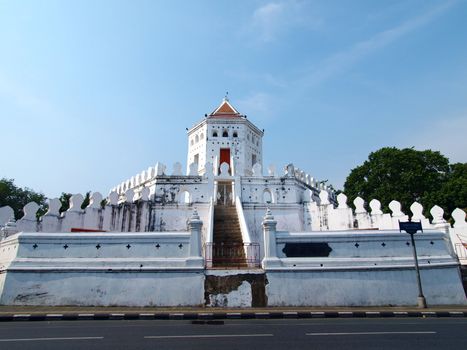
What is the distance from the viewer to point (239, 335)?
24.3 feet

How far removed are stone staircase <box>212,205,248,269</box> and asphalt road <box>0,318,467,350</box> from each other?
14.3 ft

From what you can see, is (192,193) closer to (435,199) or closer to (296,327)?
(296,327)

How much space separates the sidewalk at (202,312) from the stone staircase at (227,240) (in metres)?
2.37

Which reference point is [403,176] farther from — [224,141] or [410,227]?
[410,227]

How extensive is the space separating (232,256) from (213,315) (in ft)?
13.5

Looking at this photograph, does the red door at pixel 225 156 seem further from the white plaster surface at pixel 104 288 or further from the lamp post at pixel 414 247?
the lamp post at pixel 414 247

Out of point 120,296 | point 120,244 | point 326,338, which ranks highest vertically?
point 120,244

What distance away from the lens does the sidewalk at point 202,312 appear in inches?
407

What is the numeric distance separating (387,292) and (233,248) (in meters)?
5.96

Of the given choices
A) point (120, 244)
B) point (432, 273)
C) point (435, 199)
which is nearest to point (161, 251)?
point (120, 244)

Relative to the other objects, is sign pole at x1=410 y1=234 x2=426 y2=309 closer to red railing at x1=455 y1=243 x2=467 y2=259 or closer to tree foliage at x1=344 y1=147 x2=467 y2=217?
red railing at x1=455 y1=243 x2=467 y2=259

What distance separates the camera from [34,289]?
1235cm

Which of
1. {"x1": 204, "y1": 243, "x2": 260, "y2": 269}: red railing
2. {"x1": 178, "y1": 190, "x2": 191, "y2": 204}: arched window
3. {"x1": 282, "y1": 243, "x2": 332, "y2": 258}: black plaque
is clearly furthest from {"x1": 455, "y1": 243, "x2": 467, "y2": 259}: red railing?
{"x1": 178, "y1": 190, "x2": 191, "y2": 204}: arched window

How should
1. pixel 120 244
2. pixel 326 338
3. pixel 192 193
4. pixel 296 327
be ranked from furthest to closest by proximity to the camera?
pixel 192 193, pixel 120 244, pixel 296 327, pixel 326 338
